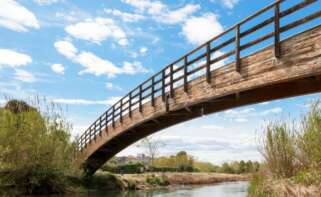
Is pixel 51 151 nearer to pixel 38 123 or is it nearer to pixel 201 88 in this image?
pixel 38 123

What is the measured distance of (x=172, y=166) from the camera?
55938mm

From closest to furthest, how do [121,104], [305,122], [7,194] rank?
[305,122] → [7,194] → [121,104]

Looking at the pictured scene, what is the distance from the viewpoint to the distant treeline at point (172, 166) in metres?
43.5

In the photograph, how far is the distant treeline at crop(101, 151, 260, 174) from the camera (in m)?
43.5

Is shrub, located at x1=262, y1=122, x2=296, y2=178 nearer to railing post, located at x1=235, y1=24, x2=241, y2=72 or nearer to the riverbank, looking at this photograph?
railing post, located at x1=235, y1=24, x2=241, y2=72

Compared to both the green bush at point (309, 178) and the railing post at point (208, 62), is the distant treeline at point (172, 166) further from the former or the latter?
the green bush at point (309, 178)

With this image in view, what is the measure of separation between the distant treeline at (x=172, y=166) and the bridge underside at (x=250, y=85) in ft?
73.4

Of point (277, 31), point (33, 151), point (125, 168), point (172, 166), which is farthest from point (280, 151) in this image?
point (172, 166)

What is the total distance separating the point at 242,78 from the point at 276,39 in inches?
75.5

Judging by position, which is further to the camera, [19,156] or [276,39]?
[19,156]

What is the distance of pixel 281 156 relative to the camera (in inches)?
500

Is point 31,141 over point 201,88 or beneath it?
beneath

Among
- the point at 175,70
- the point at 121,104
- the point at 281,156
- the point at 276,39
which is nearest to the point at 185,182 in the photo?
the point at 121,104

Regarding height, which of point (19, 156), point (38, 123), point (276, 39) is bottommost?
point (19, 156)
